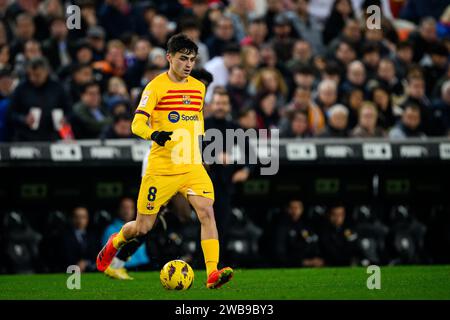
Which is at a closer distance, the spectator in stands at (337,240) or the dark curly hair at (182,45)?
the dark curly hair at (182,45)

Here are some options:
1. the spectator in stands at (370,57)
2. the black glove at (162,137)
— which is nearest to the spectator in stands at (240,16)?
the spectator in stands at (370,57)

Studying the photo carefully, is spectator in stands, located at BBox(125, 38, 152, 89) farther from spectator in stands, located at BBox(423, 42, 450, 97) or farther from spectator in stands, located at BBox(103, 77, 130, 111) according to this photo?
spectator in stands, located at BBox(423, 42, 450, 97)

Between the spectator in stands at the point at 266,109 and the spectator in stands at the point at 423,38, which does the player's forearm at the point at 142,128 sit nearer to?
the spectator in stands at the point at 266,109

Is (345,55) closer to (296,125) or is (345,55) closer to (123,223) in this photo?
(296,125)

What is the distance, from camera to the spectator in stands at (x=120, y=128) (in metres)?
14.2

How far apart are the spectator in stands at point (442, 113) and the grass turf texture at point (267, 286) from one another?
3614mm

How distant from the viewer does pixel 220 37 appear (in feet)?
54.4

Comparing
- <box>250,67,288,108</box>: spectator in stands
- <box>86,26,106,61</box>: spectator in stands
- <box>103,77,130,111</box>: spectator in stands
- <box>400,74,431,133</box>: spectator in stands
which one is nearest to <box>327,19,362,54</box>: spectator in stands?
<box>400,74,431,133</box>: spectator in stands

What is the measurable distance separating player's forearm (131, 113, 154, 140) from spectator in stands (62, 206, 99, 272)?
4616mm

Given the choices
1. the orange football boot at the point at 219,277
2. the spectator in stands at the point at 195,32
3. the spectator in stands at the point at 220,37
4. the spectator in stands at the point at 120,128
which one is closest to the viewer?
the orange football boot at the point at 219,277

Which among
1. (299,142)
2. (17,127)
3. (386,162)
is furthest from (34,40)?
(386,162)

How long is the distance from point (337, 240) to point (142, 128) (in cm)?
585

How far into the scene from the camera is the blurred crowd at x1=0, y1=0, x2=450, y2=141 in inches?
570

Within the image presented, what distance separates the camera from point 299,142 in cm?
1430
